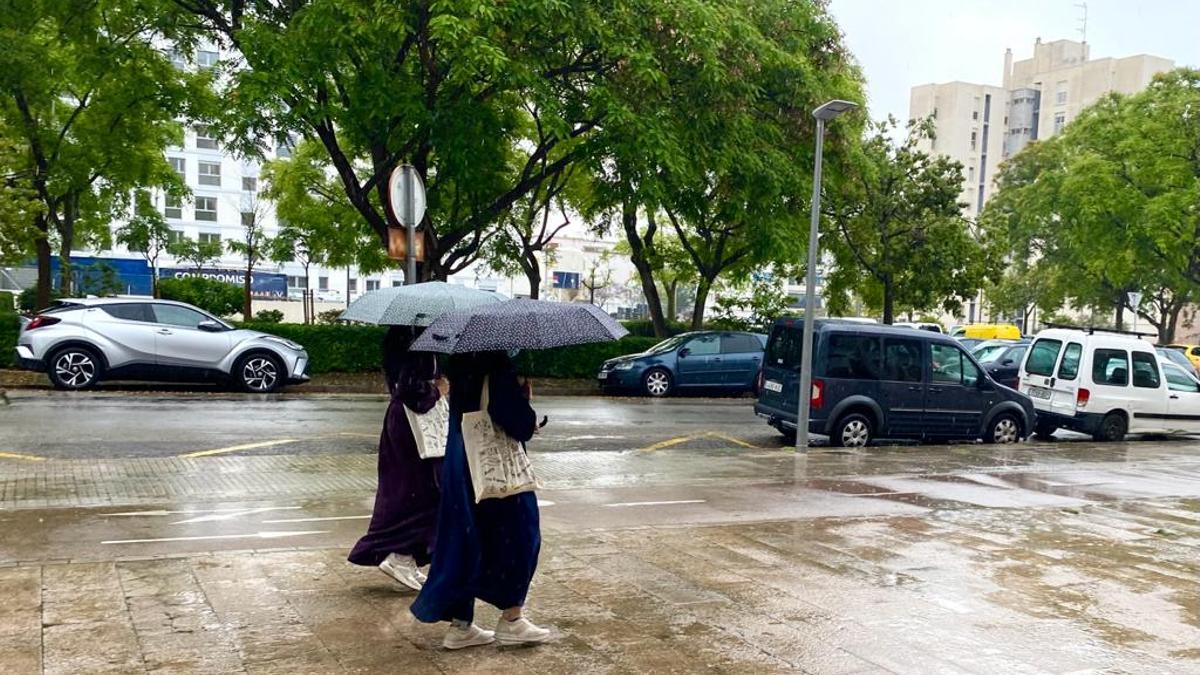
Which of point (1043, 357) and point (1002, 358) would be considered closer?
point (1043, 357)

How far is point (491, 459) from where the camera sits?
4.78 meters

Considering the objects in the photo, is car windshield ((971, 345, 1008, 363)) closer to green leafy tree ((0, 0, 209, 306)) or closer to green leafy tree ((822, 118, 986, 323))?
green leafy tree ((822, 118, 986, 323))

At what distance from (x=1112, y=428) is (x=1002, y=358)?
5676 mm

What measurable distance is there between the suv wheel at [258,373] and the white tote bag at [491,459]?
44.5 ft

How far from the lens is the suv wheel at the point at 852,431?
13961mm

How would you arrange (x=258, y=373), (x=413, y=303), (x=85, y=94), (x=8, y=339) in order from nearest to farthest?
(x=413, y=303), (x=258, y=373), (x=8, y=339), (x=85, y=94)

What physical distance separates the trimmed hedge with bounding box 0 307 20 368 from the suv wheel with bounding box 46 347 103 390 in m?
3.41

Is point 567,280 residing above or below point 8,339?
above

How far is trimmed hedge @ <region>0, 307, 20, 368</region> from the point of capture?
18891mm

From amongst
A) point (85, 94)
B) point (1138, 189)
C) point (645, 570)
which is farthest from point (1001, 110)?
point (645, 570)

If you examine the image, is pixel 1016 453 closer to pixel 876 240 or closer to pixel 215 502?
pixel 215 502

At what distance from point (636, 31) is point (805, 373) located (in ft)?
21.9

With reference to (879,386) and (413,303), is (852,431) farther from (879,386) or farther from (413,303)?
(413,303)

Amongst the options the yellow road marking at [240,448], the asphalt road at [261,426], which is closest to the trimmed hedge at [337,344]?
the asphalt road at [261,426]
